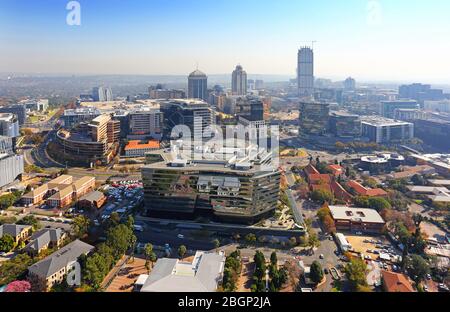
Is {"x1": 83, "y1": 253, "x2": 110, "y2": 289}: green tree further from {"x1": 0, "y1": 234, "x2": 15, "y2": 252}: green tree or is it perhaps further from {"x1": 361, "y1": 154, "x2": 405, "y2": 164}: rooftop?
{"x1": 361, "y1": 154, "x2": 405, "y2": 164}: rooftop

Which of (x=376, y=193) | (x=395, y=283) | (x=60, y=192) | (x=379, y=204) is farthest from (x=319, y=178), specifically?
(x=60, y=192)

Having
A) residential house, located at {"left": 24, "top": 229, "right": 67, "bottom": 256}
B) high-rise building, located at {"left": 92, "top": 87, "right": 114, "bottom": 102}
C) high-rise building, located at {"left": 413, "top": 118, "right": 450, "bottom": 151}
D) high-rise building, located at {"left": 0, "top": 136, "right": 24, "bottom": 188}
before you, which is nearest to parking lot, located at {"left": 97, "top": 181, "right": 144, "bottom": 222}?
residential house, located at {"left": 24, "top": 229, "right": 67, "bottom": 256}

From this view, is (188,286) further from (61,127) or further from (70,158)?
(61,127)

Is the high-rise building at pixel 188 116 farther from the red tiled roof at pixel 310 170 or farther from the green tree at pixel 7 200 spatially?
the green tree at pixel 7 200

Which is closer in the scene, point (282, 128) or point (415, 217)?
point (415, 217)

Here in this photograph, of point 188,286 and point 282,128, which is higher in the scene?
point 282,128
